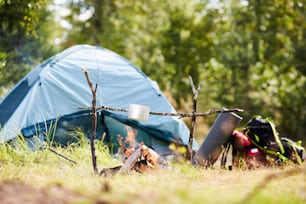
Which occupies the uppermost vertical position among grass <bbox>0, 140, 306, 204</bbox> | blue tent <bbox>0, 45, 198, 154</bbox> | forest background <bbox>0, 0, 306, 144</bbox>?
forest background <bbox>0, 0, 306, 144</bbox>

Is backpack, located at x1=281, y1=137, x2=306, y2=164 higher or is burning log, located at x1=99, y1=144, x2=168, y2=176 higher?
backpack, located at x1=281, y1=137, x2=306, y2=164

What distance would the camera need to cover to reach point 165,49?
16406 millimetres

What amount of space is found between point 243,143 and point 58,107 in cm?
234

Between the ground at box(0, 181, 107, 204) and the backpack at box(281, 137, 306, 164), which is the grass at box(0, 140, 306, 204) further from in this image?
the backpack at box(281, 137, 306, 164)

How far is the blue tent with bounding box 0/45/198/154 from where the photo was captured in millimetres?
6594

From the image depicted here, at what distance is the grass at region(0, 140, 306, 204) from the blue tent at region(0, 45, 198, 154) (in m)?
0.76

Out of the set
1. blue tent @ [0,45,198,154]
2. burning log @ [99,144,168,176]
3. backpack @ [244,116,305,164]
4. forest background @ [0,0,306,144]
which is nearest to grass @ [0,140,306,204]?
burning log @ [99,144,168,176]

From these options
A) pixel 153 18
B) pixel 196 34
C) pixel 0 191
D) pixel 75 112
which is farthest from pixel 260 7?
pixel 0 191

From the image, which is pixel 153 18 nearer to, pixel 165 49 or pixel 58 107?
pixel 165 49

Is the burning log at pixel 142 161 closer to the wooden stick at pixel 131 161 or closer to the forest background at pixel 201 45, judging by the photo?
the wooden stick at pixel 131 161

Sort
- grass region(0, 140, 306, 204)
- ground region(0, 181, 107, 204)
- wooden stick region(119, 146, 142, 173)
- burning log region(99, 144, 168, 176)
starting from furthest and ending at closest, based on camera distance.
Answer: burning log region(99, 144, 168, 176) < wooden stick region(119, 146, 142, 173) < grass region(0, 140, 306, 204) < ground region(0, 181, 107, 204)

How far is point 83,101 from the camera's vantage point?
6.80 metres

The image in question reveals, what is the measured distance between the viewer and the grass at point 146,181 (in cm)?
290

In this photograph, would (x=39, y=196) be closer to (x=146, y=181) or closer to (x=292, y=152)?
(x=146, y=181)
